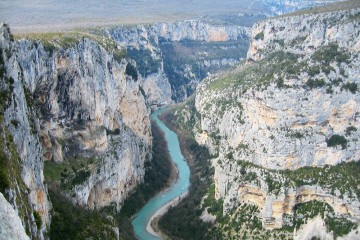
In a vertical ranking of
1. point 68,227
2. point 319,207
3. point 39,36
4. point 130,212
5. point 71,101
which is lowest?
point 130,212

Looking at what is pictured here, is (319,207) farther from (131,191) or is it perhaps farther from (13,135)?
(13,135)

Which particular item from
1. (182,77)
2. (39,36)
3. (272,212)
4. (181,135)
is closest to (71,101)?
(39,36)

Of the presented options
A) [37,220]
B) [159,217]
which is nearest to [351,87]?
[159,217]

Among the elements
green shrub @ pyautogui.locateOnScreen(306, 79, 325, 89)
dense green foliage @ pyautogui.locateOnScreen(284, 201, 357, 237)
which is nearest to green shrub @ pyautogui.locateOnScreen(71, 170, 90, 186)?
dense green foliage @ pyautogui.locateOnScreen(284, 201, 357, 237)

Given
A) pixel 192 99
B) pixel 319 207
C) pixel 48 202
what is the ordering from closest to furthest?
pixel 48 202, pixel 319 207, pixel 192 99

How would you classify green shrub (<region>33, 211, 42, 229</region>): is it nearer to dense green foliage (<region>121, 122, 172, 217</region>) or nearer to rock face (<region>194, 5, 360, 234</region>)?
rock face (<region>194, 5, 360, 234</region>)

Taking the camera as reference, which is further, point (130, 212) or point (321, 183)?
point (130, 212)
